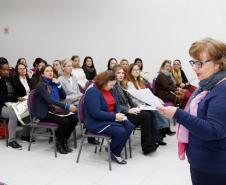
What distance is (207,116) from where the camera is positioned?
129cm

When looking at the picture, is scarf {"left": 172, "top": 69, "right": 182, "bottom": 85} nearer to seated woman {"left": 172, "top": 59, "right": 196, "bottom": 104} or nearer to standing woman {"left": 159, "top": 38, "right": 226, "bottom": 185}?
seated woman {"left": 172, "top": 59, "right": 196, "bottom": 104}

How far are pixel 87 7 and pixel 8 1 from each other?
2.43 metres

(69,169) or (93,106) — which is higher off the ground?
(93,106)

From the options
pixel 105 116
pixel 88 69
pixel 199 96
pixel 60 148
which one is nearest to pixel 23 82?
pixel 60 148

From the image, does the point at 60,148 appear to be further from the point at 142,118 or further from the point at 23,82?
the point at 23,82

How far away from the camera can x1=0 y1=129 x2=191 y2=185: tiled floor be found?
116 inches

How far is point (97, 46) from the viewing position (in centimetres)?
734

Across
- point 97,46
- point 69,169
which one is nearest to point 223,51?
point 69,169

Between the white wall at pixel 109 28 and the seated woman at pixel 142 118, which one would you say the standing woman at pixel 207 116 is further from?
the white wall at pixel 109 28

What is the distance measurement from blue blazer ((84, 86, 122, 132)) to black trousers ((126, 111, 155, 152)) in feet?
1.64

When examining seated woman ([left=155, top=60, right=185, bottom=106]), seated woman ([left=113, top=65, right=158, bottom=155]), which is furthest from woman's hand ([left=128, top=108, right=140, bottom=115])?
seated woman ([left=155, top=60, right=185, bottom=106])

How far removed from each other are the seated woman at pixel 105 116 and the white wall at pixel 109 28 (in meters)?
3.60

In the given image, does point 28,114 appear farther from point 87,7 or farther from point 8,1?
point 8,1

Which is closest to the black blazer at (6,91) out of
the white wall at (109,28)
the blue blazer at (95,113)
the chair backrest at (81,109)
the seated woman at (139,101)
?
the chair backrest at (81,109)
